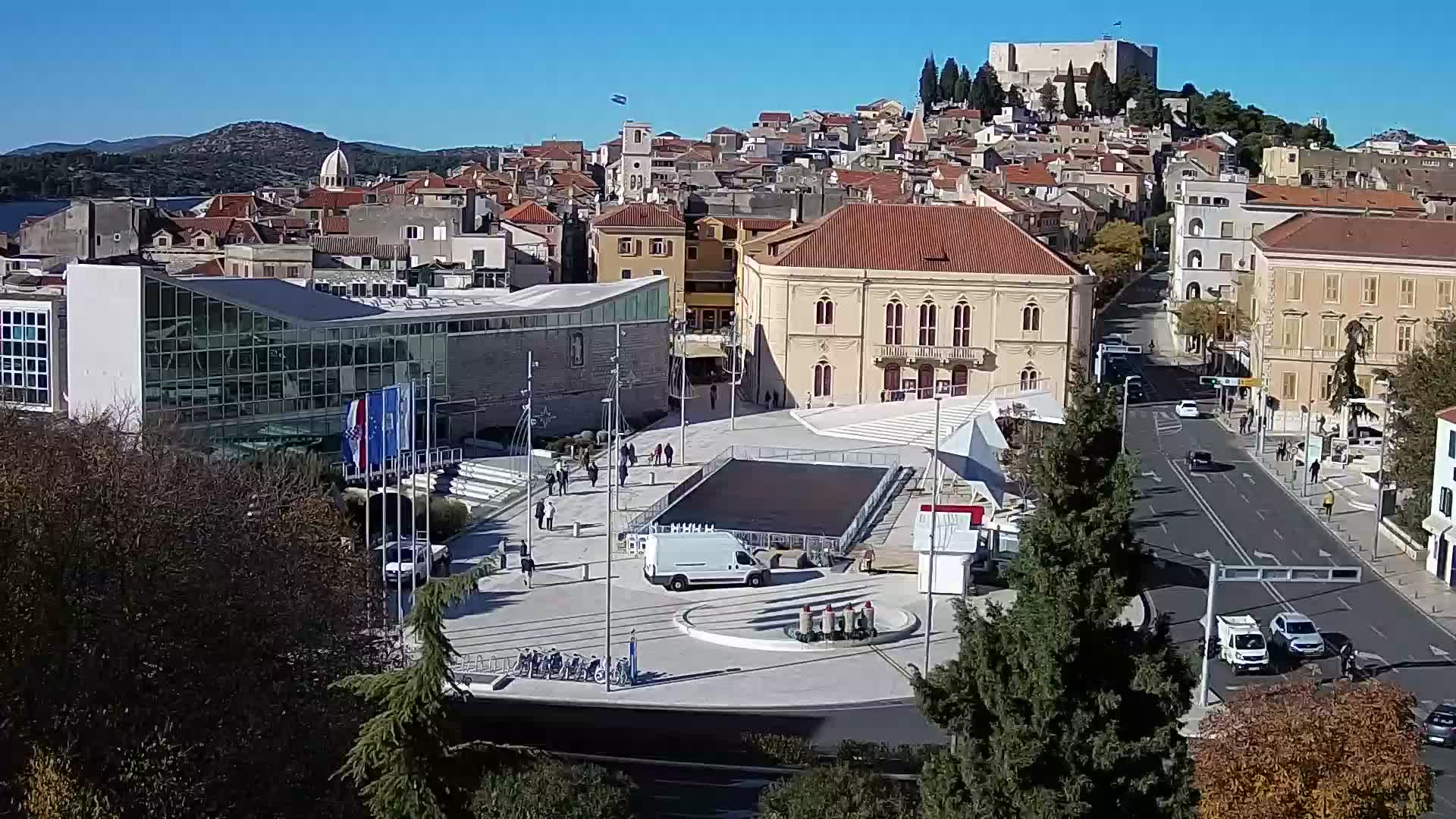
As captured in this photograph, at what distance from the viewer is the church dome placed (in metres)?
113

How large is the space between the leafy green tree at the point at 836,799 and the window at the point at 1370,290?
39.7 m

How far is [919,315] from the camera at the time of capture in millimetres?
50781

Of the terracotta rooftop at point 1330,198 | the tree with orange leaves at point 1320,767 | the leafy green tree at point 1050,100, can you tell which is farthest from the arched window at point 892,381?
the leafy green tree at point 1050,100

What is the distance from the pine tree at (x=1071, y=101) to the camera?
14488cm

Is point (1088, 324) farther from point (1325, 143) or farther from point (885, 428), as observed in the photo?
point (1325, 143)

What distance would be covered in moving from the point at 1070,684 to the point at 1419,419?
25.4 metres

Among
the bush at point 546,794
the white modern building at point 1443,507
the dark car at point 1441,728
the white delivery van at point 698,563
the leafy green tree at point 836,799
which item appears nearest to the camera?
the bush at point 546,794

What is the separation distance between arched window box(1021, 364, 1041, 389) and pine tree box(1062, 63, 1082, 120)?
96219mm

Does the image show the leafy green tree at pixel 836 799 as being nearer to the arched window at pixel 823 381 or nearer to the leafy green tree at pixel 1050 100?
the arched window at pixel 823 381

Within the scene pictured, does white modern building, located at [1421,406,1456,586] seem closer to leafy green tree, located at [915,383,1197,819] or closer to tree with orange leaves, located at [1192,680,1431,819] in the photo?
tree with orange leaves, located at [1192,680,1431,819]

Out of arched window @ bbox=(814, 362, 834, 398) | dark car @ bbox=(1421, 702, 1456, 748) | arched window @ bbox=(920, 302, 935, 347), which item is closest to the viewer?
dark car @ bbox=(1421, 702, 1456, 748)

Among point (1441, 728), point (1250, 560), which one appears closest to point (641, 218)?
point (1250, 560)

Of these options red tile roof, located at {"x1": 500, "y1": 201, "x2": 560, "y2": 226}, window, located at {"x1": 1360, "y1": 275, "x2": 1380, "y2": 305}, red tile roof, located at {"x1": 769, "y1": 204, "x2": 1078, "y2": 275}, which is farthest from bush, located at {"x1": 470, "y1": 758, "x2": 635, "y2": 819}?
red tile roof, located at {"x1": 500, "y1": 201, "x2": 560, "y2": 226}

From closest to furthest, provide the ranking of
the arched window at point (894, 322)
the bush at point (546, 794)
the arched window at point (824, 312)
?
the bush at point (546, 794), the arched window at point (894, 322), the arched window at point (824, 312)
